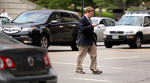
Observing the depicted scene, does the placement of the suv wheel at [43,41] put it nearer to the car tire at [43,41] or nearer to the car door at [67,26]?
the car tire at [43,41]

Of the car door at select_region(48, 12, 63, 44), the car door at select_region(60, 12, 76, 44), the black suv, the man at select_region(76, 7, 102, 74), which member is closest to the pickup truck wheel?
the black suv

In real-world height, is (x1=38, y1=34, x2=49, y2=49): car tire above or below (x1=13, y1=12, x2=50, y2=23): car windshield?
below

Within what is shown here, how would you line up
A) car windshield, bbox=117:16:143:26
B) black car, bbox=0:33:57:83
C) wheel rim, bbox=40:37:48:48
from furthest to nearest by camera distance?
1. car windshield, bbox=117:16:143:26
2. wheel rim, bbox=40:37:48:48
3. black car, bbox=0:33:57:83

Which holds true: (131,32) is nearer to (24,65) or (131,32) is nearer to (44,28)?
(44,28)

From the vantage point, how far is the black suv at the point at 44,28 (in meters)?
14.8

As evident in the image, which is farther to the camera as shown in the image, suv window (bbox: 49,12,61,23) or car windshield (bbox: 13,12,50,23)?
suv window (bbox: 49,12,61,23)

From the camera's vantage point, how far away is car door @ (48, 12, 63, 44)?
15.8 meters

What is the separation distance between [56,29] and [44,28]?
832 mm

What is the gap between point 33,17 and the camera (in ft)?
52.3

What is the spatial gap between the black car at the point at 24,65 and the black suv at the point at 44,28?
927cm

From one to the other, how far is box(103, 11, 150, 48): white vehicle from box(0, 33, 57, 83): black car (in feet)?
44.3

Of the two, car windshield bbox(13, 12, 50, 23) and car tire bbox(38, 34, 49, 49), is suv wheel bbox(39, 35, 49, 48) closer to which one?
car tire bbox(38, 34, 49, 49)

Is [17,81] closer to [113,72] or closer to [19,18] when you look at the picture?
[113,72]

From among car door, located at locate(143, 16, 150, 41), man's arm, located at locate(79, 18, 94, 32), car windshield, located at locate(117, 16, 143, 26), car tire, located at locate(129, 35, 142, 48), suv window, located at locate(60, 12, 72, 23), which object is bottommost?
car tire, located at locate(129, 35, 142, 48)
